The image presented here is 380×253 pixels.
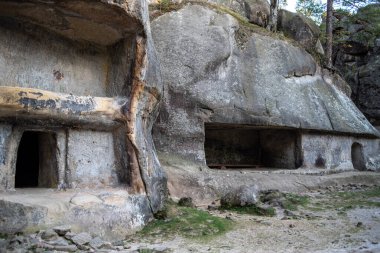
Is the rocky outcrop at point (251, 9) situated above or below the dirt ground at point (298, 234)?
above

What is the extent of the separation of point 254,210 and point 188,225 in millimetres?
1692

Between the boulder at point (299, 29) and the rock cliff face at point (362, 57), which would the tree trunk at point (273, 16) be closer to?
the boulder at point (299, 29)

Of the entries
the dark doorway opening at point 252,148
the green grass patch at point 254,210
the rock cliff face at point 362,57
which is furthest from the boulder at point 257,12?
the green grass patch at point 254,210

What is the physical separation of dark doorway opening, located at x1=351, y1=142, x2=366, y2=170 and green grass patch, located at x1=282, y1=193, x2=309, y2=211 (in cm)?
465

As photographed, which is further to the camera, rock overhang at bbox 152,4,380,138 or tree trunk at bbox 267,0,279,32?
tree trunk at bbox 267,0,279,32

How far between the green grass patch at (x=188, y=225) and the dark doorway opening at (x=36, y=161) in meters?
1.70

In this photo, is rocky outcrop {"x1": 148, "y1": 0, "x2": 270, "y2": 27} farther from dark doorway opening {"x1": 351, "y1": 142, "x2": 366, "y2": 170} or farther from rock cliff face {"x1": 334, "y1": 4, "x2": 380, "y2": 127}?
dark doorway opening {"x1": 351, "y1": 142, "x2": 366, "y2": 170}

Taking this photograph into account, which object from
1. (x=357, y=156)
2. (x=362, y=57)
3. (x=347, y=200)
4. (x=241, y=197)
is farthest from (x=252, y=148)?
(x=362, y=57)

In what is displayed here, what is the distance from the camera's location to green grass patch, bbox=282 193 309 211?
7.27 metres

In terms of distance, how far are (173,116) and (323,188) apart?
4088 mm

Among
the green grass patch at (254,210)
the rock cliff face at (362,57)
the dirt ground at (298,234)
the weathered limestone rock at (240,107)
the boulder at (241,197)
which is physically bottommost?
the dirt ground at (298,234)

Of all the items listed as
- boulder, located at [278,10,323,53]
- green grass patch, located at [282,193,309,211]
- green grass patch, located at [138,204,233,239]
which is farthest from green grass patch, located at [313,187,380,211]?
boulder, located at [278,10,323,53]

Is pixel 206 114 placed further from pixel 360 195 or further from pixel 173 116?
pixel 360 195

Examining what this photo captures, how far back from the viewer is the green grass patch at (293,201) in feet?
23.9
